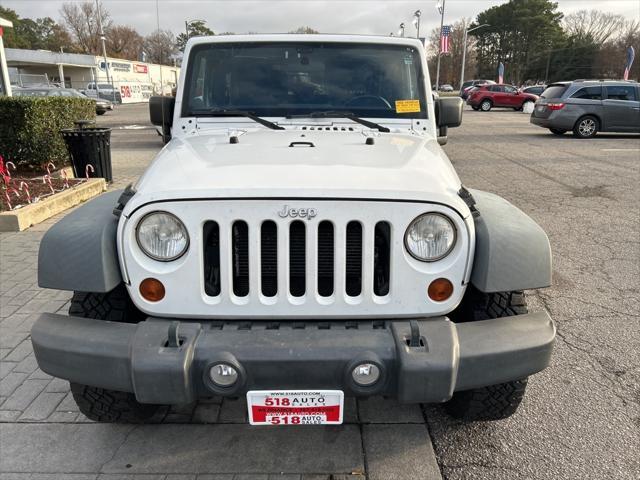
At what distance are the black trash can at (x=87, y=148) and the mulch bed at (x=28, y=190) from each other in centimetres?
36

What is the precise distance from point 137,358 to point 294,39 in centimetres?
253

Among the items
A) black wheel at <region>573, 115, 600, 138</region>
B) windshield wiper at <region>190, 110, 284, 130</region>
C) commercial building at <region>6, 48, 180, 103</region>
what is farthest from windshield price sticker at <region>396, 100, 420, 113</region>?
commercial building at <region>6, 48, 180, 103</region>

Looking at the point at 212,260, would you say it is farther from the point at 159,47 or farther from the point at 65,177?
the point at 159,47

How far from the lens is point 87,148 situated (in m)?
8.33

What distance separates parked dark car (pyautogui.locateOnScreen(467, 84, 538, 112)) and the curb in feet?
88.5

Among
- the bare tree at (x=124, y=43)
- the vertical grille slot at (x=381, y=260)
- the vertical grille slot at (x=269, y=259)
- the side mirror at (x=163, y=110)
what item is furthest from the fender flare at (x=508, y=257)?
the bare tree at (x=124, y=43)

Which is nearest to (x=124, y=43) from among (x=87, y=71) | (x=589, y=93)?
(x=87, y=71)

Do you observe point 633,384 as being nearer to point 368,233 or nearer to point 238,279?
point 368,233

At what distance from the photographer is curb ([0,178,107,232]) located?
6195 millimetres

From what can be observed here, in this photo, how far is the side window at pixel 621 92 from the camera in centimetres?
1555

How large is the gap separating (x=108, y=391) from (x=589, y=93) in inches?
653

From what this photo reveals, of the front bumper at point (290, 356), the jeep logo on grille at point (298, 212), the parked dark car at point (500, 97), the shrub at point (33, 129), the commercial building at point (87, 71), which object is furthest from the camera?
the commercial building at point (87, 71)

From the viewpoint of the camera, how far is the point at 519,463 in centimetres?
254

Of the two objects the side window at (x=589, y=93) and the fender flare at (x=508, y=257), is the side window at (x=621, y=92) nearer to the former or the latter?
the side window at (x=589, y=93)
